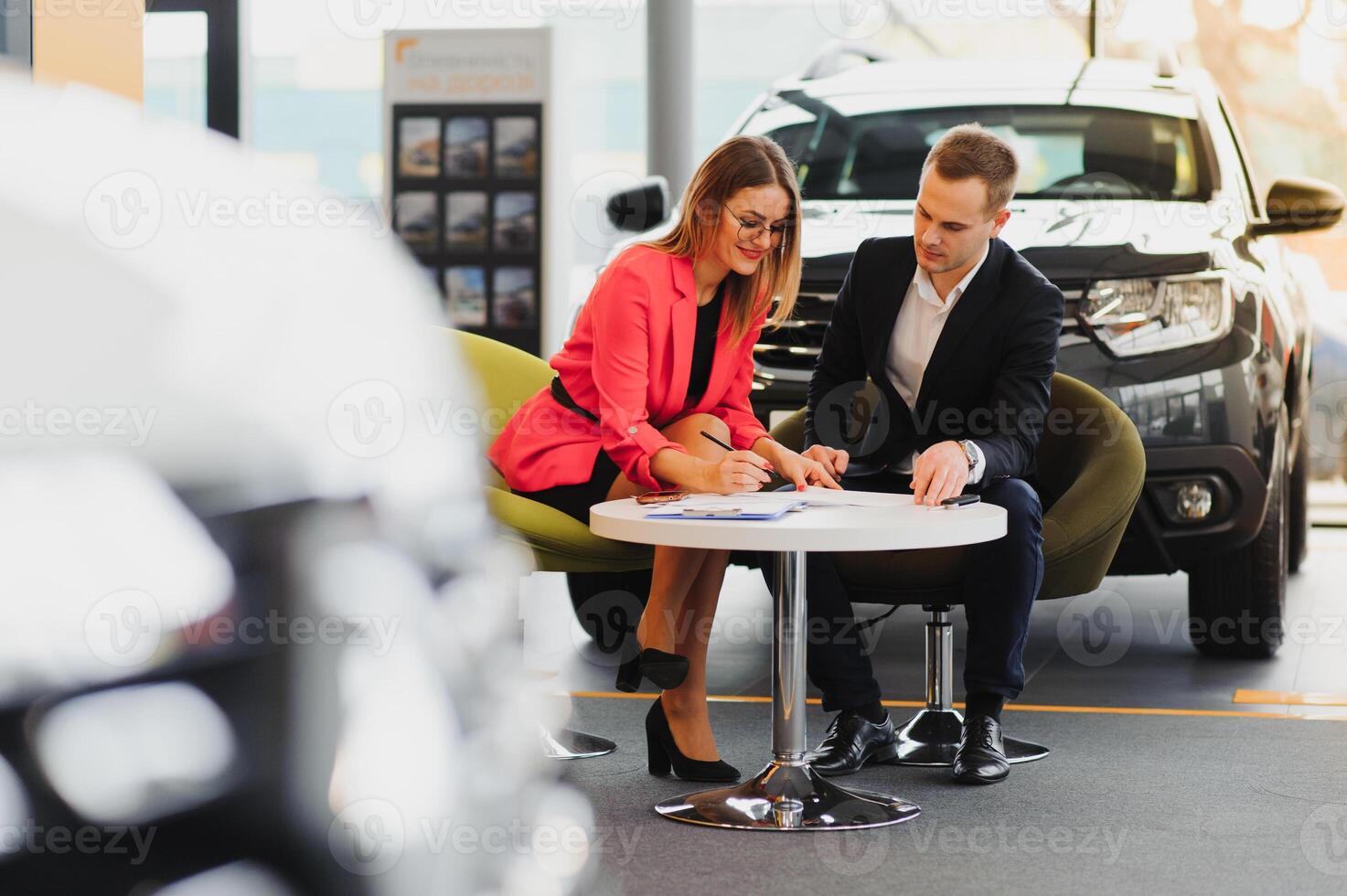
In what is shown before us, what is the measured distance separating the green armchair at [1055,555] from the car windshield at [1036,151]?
0.97 meters

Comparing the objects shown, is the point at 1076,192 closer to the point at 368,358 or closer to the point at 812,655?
the point at 812,655

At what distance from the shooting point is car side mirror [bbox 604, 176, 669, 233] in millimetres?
4016

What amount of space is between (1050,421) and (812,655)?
695 millimetres

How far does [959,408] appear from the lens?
2.82 metres

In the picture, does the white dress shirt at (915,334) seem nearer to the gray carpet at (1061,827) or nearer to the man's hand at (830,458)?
the man's hand at (830,458)

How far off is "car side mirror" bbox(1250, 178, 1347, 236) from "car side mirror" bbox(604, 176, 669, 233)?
145 centimetres

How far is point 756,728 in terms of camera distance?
3.08 metres

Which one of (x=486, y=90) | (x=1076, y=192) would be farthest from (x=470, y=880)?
(x=486, y=90)

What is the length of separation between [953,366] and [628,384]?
59 centimetres
